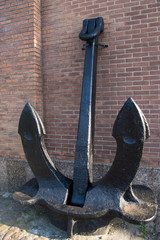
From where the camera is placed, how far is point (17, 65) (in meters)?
3.45

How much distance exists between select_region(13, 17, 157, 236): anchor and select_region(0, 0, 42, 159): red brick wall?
1.18m

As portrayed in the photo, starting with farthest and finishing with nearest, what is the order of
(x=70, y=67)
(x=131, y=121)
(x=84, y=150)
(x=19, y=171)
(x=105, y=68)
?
(x=19, y=171) → (x=70, y=67) → (x=105, y=68) → (x=84, y=150) → (x=131, y=121)

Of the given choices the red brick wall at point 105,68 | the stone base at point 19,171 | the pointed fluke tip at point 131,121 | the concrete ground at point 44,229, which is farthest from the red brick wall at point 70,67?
the pointed fluke tip at point 131,121

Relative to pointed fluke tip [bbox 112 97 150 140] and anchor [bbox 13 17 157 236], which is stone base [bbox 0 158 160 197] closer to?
anchor [bbox 13 17 157 236]

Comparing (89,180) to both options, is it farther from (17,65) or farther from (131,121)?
(17,65)

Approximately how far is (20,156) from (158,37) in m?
3.07

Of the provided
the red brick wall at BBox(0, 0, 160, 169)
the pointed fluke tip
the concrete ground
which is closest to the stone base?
the red brick wall at BBox(0, 0, 160, 169)

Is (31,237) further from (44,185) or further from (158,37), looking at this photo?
(158,37)

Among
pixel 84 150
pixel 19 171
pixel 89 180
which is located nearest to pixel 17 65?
pixel 19 171

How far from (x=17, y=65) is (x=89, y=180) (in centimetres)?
242

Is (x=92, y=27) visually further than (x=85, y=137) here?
Yes

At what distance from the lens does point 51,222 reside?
2.46 metres

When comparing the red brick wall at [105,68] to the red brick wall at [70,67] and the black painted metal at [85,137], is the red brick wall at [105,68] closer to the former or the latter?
the red brick wall at [70,67]

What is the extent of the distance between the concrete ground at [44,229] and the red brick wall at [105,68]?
970 millimetres
